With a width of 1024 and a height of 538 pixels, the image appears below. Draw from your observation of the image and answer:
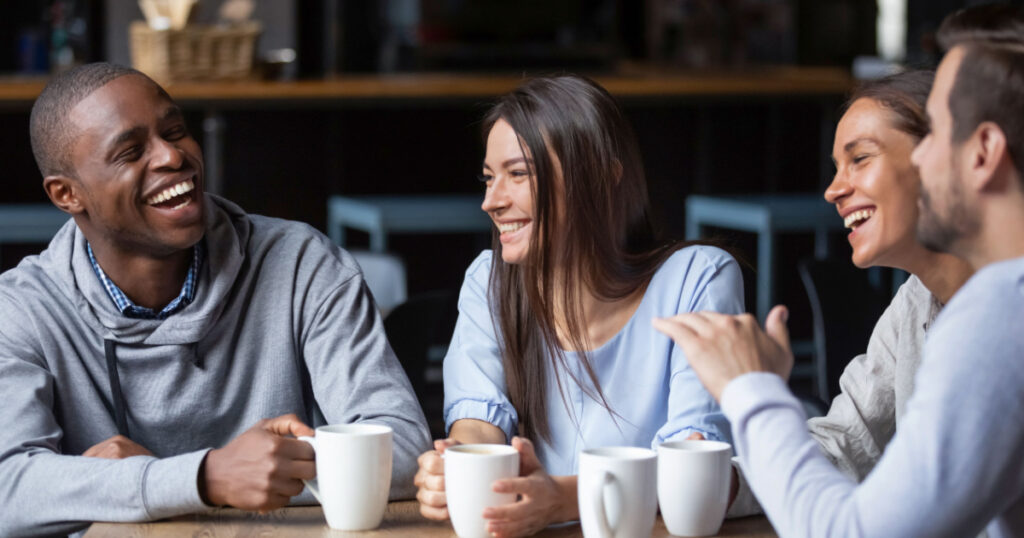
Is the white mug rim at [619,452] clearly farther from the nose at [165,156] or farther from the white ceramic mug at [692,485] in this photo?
the nose at [165,156]

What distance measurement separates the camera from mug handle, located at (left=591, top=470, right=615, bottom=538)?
115cm

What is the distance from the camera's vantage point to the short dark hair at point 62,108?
1.63 m

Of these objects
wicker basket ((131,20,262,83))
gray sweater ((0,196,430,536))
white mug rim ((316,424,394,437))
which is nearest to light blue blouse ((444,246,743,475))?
gray sweater ((0,196,430,536))

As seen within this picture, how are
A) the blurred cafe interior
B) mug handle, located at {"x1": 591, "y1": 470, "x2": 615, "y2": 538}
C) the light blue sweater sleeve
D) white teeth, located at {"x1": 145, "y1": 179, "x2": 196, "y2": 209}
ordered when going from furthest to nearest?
1. the blurred cafe interior
2. white teeth, located at {"x1": 145, "y1": 179, "x2": 196, "y2": 209}
3. mug handle, located at {"x1": 591, "y1": 470, "x2": 615, "y2": 538}
4. the light blue sweater sleeve

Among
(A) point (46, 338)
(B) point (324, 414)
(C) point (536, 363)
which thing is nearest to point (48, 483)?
(A) point (46, 338)

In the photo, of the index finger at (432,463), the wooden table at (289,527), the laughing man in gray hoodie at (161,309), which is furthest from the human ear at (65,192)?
the index finger at (432,463)

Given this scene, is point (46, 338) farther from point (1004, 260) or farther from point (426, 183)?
point (426, 183)

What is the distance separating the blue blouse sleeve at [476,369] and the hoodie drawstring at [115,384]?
42 centimetres

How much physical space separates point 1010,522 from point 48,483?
0.97m

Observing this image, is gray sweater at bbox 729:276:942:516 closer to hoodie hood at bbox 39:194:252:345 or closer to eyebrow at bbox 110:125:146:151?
hoodie hood at bbox 39:194:252:345

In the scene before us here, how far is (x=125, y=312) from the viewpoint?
165 centimetres

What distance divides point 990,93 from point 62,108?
115cm

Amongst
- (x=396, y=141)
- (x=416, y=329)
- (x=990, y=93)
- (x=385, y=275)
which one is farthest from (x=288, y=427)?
(x=396, y=141)

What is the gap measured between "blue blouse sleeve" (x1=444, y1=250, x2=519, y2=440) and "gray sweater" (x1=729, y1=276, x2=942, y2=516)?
1.33ft
